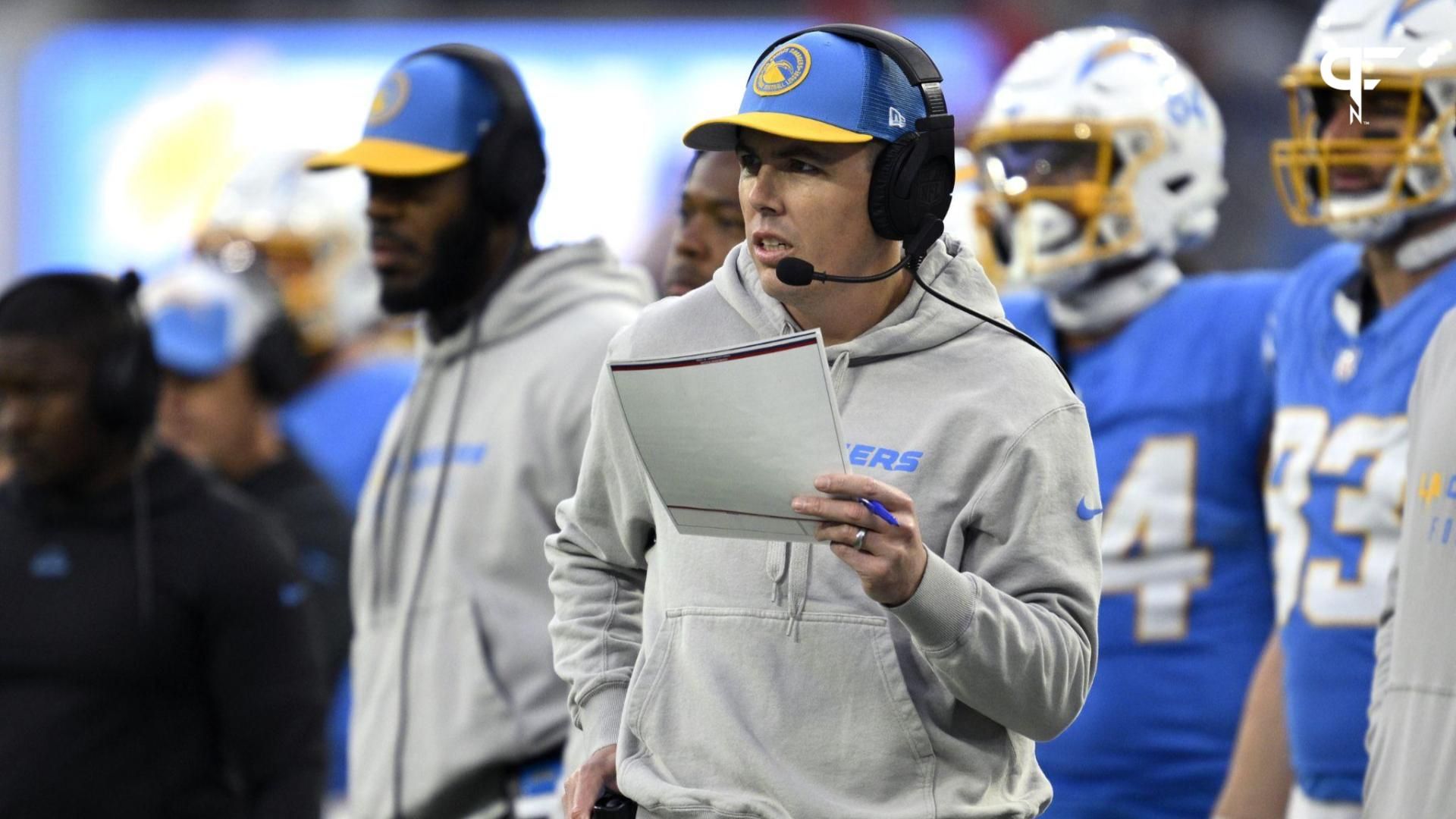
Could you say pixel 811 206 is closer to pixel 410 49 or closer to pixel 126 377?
pixel 126 377

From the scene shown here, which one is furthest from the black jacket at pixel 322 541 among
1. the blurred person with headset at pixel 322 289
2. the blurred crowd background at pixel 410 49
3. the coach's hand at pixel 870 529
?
the blurred crowd background at pixel 410 49

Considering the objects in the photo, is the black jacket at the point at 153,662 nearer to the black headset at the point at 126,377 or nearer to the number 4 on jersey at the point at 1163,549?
the black headset at the point at 126,377

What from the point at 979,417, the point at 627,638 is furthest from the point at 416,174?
the point at 979,417

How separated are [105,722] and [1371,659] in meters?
2.39

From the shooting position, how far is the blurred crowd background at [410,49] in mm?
14148

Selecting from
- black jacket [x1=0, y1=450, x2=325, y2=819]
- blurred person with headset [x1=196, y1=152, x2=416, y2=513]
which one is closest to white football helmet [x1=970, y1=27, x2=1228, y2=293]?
black jacket [x1=0, y1=450, x2=325, y2=819]

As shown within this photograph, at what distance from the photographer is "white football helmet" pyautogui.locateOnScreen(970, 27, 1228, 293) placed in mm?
4645

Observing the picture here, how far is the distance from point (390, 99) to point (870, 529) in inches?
90.8

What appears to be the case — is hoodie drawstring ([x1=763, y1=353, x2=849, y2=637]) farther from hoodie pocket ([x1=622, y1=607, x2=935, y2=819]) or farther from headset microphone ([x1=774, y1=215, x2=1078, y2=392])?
headset microphone ([x1=774, y1=215, x2=1078, y2=392])

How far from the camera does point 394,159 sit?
4.09 metres

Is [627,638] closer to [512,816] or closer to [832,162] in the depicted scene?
[832,162]

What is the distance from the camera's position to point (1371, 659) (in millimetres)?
3678

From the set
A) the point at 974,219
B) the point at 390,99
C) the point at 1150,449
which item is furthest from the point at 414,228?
the point at 974,219

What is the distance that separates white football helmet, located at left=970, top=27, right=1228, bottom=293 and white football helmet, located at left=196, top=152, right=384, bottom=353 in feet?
11.5
